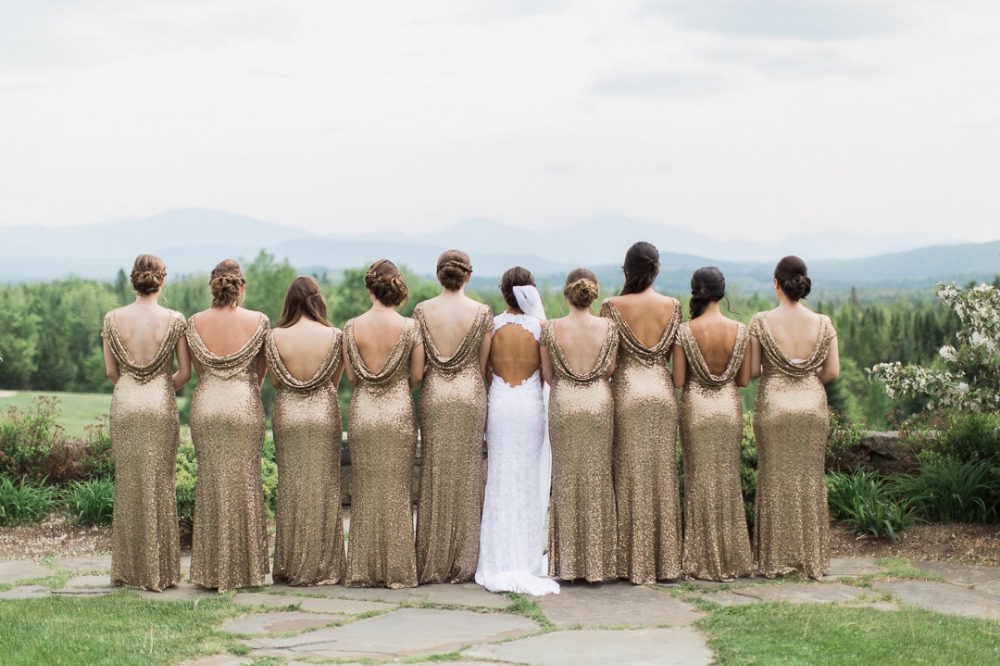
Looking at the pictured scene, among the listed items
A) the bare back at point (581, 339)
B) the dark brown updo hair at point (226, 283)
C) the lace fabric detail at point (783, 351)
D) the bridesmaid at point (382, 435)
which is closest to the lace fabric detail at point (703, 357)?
the lace fabric detail at point (783, 351)

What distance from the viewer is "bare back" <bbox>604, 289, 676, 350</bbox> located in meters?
7.87

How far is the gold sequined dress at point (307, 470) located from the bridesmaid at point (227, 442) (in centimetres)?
16

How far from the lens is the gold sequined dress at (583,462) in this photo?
25.7 feet

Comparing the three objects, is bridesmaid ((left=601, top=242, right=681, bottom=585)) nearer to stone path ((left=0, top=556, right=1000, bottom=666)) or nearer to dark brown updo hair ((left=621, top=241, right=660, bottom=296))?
dark brown updo hair ((left=621, top=241, right=660, bottom=296))

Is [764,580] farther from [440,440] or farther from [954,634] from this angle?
[440,440]

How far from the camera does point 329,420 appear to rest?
7.78 m

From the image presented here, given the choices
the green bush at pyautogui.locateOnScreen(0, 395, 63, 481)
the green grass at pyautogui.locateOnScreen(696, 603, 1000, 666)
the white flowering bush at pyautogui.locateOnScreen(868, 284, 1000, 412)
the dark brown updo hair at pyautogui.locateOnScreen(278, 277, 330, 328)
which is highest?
the dark brown updo hair at pyautogui.locateOnScreen(278, 277, 330, 328)

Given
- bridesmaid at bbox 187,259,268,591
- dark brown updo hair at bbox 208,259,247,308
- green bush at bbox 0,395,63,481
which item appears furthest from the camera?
green bush at bbox 0,395,63,481

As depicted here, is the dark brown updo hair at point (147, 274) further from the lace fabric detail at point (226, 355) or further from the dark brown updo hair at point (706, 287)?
the dark brown updo hair at point (706, 287)

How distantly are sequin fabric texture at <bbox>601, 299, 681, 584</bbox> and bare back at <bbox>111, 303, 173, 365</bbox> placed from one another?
3.03 metres

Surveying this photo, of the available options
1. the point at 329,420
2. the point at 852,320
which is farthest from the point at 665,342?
the point at 852,320

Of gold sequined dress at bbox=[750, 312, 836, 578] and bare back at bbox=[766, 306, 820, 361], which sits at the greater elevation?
bare back at bbox=[766, 306, 820, 361]

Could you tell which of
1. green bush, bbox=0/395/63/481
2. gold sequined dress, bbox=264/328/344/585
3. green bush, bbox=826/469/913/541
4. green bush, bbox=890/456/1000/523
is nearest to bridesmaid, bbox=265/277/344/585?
gold sequined dress, bbox=264/328/344/585

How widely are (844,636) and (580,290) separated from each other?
2.82 m
